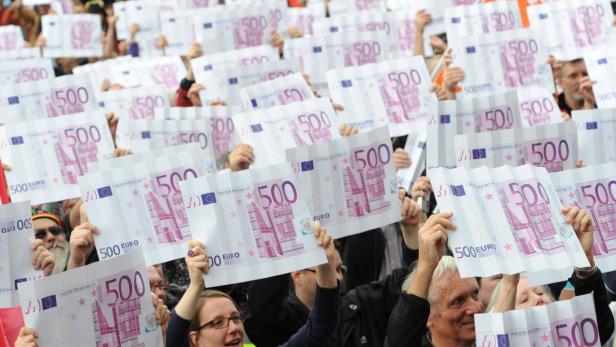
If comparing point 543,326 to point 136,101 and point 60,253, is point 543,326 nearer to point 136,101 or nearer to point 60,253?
point 60,253

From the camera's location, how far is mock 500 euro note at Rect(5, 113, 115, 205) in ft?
25.6

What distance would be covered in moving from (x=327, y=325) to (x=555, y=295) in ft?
4.57

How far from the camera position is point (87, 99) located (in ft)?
30.9

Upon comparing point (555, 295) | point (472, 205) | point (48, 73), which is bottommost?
point (555, 295)

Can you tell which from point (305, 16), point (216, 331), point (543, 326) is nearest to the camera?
point (543, 326)

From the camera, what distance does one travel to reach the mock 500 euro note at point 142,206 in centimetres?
637

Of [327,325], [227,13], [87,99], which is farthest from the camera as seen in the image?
[227,13]

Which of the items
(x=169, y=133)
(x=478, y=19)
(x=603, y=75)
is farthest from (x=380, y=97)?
(x=478, y=19)

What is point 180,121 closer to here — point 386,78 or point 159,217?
point 386,78

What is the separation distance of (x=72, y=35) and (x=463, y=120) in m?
6.70

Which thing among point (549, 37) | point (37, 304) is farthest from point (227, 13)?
point (37, 304)

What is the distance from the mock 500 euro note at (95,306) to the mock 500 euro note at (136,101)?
4686mm

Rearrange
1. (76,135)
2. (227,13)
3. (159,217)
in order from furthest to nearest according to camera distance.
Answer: (227,13) < (76,135) < (159,217)

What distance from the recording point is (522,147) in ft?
22.3
